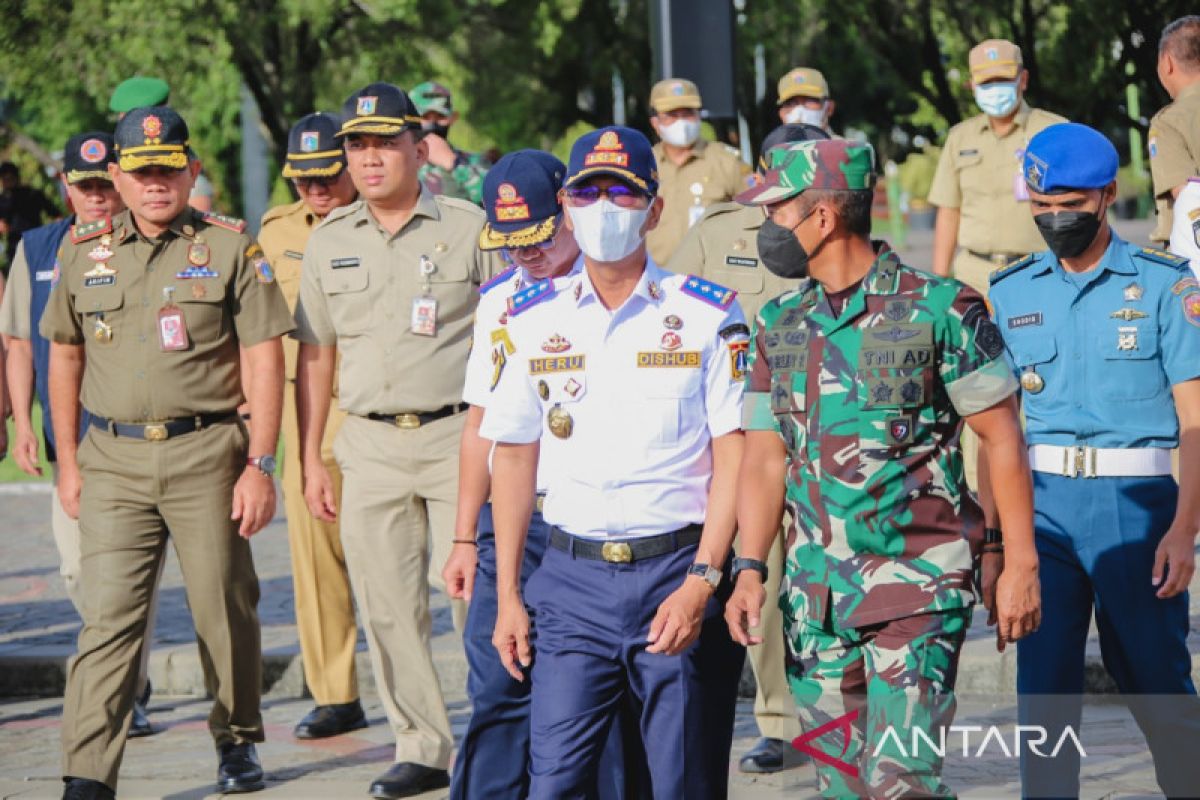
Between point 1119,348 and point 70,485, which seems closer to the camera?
point 1119,348

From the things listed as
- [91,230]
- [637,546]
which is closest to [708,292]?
[637,546]

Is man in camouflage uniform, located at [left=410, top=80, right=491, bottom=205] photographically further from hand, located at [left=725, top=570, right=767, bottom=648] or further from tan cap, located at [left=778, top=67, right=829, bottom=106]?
hand, located at [left=725, top=570, right=767, bottom=648]

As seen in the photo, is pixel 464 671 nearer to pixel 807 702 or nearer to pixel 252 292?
pixel 252 292

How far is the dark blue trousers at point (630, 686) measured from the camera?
510 centimetres

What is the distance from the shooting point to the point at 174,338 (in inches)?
282

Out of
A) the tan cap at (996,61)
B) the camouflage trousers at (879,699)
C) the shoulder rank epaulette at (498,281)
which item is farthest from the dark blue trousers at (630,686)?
the tan cap at (996,61)

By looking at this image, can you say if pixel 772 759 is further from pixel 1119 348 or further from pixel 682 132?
pixel 682 132

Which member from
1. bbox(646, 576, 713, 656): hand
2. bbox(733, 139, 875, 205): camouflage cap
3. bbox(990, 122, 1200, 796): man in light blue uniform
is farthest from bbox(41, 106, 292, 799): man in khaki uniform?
bbox(990, 122, 1200, 796): man in light blue uniform

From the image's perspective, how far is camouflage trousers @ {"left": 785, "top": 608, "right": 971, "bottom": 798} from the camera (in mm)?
4742

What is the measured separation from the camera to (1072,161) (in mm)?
5594

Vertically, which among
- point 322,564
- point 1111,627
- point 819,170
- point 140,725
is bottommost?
point 140,725

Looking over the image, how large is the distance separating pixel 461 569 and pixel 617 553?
3.53ft

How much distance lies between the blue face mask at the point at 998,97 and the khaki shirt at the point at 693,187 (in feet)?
4.23

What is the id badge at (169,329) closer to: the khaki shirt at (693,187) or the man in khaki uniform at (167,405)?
the man in khaki uniform at (167,405)
